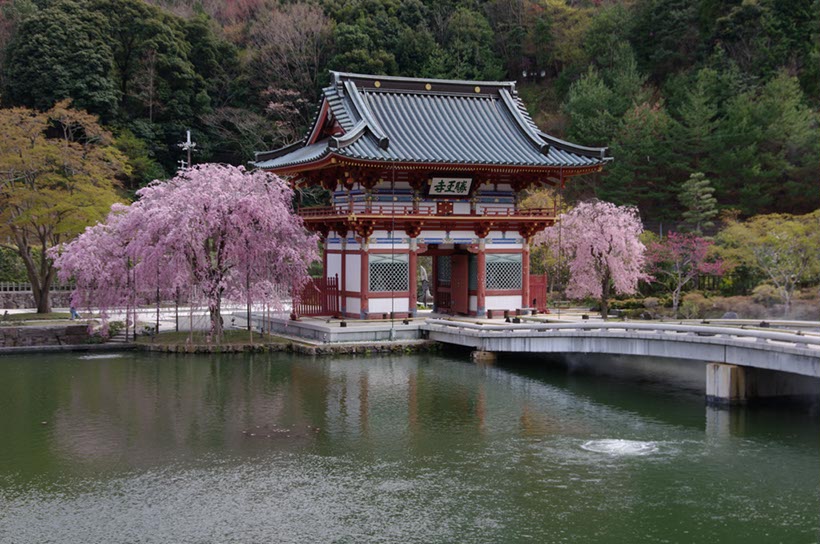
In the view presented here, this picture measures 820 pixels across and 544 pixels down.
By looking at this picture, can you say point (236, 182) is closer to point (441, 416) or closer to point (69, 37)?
point (441, 416)

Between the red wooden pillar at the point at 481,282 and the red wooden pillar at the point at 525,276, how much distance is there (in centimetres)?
201

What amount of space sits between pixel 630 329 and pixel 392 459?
12.6 metres

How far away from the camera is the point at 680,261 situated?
147ft

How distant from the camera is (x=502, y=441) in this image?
77.3 feet

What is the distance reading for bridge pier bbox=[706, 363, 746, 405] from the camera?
1074 inches

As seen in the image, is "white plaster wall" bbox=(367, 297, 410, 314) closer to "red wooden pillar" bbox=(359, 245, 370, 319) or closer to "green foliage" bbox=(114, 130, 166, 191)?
"red wooden pillar" bbox=(359, 245, 370, 319)

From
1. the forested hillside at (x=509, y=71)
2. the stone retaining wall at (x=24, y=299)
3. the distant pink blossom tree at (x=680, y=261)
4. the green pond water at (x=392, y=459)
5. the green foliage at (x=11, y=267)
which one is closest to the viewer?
the green pond water at (x=392, y=459)

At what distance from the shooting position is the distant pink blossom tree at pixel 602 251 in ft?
141

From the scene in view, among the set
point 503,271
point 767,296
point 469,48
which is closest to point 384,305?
point 503,271

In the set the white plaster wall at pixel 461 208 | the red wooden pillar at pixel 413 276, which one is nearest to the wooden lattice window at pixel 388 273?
the red wooden pillar at pixel 413 276

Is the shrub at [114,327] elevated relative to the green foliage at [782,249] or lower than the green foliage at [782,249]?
lower

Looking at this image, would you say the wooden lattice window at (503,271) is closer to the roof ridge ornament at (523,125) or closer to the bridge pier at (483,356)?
the roof ridge ornament at (523,125)

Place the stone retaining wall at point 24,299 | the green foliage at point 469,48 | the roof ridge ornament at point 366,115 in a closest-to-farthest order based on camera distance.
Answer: the roof ridge ornament at point 366,115, the stone retaining wall at point 24,299, the green foliage at point 469,48

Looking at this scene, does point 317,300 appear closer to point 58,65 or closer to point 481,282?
point 481,282
